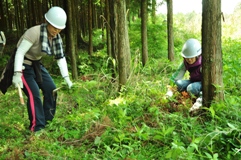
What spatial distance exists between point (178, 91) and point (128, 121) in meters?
1.38

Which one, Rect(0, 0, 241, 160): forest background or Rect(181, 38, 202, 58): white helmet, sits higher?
Rect(181, 38, 202, 58): white helmet

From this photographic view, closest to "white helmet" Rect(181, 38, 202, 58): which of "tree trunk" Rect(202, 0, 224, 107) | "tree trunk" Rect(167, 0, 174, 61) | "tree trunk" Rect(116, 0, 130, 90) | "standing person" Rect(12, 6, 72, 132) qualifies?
"tree trunk" Rect(202, 0, 224, 107)

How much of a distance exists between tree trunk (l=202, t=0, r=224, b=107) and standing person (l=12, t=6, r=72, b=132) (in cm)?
196

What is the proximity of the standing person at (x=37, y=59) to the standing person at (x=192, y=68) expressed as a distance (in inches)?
77.5

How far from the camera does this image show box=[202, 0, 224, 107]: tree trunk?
3391 millimetres

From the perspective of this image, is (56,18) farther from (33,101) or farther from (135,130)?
(135,130)

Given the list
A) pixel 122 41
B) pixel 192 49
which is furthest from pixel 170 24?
pixel 192 49

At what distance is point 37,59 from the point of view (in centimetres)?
412

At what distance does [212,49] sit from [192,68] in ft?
4.14

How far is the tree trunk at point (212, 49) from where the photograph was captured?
339cm

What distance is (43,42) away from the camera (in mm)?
3816

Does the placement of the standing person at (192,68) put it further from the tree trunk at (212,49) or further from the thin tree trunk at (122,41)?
the thin tree trunk at (122,41)

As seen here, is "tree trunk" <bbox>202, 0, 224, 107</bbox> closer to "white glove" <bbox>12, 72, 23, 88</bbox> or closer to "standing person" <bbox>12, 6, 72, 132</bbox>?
"standing person" <bbox>12, 6, 72, 132</bbox>

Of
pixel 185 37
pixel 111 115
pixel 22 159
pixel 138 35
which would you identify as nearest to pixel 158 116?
pixel 111 115
